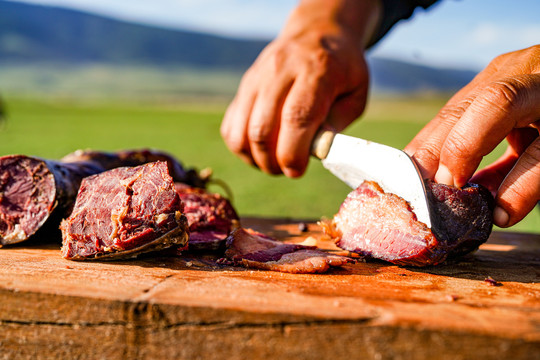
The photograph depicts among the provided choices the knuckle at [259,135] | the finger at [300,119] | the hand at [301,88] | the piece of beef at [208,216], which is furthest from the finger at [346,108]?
the piece of beef at [208,216]

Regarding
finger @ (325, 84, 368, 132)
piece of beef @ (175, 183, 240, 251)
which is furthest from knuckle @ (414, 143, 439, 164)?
finger @ (325, 84, 368, 132)

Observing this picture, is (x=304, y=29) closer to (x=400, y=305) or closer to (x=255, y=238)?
(x=255, y=238)

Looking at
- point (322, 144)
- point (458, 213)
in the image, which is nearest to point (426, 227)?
point (458, 213)

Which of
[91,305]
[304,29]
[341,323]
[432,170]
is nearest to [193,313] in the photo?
[91,305]

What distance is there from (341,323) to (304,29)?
369cm

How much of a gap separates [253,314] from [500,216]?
6.08ft

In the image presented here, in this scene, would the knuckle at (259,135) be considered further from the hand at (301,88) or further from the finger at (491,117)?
the finger at (491,117)

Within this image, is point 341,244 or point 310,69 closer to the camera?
point 341,244

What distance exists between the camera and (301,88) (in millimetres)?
4582

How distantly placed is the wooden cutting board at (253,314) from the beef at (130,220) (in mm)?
144

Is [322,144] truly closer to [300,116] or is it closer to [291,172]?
[300,116]

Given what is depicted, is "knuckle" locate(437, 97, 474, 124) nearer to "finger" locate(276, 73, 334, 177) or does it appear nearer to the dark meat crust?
the dark meat crust

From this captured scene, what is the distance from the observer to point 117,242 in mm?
3125

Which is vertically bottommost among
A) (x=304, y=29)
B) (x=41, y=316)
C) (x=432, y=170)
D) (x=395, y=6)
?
(x=41, y=316)
